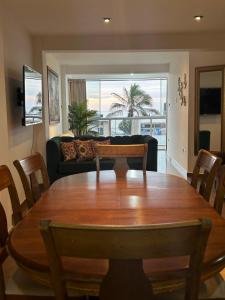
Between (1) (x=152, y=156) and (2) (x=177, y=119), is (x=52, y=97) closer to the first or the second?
(1) (x=152, y=156)

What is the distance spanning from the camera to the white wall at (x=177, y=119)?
21.2 feet

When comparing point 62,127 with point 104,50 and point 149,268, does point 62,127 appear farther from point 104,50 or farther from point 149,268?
point 149,268

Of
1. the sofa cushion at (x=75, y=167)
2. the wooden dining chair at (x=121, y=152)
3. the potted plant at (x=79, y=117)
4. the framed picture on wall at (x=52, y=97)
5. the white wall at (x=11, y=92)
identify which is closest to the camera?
the wooden dining chair at (x=121, y=152)

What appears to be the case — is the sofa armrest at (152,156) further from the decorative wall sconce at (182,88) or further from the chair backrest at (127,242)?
the chair backrest at (127,242)

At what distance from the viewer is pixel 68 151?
17.8 ft

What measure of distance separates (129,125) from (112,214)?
29.1 ft

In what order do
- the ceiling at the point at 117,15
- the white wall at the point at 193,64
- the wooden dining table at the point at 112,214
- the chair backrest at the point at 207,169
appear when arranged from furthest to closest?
the white wall at the point at 193,64 < the ceiling at the point at 117,15 < the chair backrest at the point at 207,169 < the wooden dining table at the point at 112,214

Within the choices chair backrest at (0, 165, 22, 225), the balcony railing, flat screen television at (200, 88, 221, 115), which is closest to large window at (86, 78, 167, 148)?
the balcony railing

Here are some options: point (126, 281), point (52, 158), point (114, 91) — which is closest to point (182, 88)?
point (52, 158)

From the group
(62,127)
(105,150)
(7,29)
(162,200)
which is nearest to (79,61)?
(62,127)

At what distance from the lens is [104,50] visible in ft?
16.4

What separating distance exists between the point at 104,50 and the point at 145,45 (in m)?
0.63

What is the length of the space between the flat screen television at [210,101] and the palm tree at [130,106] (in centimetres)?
434

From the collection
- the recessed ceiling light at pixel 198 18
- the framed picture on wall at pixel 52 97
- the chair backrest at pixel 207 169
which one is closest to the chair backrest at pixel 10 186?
the chair backrest at pixel 207 169
